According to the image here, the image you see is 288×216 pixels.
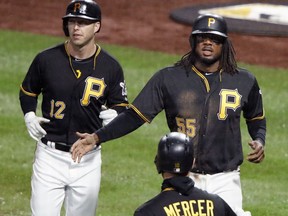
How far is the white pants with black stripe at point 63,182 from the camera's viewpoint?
8.46 meters

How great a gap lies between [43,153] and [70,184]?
33cm

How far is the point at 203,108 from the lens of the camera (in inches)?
308

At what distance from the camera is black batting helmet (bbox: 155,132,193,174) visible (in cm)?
629

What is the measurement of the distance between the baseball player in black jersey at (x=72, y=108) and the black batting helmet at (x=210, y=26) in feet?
3.80

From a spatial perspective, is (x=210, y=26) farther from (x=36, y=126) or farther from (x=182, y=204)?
(x=182, y=204)

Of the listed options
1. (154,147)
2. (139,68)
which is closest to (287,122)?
(154,147)

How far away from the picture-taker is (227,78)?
26.0 ft

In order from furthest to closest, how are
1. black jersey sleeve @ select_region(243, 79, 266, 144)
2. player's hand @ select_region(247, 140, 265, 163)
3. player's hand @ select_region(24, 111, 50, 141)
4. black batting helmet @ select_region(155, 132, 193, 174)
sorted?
1. player's hand @ select_region(24, 111, 50, 141)
2. black jersey sleeve @ select_region(243, 79, 266, 144)
3. player's hand @ select_region(247, 140, 265, 163)
4. black batting helmet @ select_region(155, 132, 193, 174)

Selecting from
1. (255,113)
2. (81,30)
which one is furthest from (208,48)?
(81,30)

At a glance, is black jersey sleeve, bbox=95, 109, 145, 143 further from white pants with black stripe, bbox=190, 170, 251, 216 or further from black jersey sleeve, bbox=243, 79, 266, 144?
black jersey sleeve, bbox=243, 79, 266, 144

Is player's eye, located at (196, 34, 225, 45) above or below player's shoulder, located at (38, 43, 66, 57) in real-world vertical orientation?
above

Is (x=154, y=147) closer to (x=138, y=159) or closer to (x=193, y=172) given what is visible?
(x=138, y=159)

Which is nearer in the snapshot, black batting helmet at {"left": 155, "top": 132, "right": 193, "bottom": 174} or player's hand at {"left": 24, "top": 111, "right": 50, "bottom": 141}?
black batting helmet at {"left": 155, "top": 132, "right": 193, "bottom": 174}

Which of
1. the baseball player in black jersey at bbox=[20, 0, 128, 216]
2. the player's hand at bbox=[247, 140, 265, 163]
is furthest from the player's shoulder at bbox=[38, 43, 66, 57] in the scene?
the player's hand at bbox=[247, 140, 265, 163]
